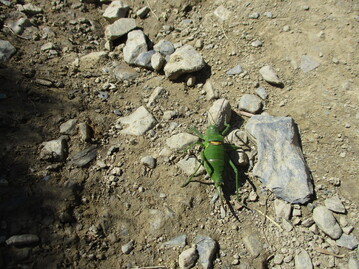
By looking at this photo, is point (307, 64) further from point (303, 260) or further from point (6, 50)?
point (6, 50)

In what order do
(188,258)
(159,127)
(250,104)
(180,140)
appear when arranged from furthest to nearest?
(250,104)
(159,127)
(180,140)
(188,258)

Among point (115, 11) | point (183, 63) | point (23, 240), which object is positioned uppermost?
point (115, 11)

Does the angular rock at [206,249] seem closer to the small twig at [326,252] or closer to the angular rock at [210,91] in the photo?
the small twig at [326,252]

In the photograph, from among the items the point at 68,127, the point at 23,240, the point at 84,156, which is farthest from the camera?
the point at 68,127

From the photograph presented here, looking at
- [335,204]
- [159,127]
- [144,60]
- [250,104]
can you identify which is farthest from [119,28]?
[335,204]

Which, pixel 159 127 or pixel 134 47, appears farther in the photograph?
pixel 134 47

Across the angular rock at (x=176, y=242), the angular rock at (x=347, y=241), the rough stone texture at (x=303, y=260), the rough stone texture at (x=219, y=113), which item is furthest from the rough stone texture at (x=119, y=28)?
the angular rock at (x=347, y=241)

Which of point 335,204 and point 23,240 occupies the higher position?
point 23,240
